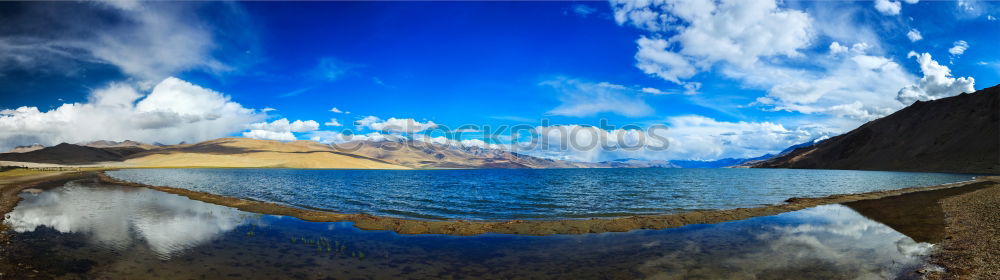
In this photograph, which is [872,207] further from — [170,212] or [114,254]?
[170,212]

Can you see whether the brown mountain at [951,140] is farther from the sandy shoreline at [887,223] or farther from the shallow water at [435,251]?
the shallow water at [435,251]

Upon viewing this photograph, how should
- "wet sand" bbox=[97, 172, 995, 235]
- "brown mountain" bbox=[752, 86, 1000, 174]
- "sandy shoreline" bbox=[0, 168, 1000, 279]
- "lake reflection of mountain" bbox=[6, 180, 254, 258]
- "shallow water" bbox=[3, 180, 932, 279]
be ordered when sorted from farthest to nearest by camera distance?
1. "brown mountain" bbox=[752, 86, 1000, 174]
2. "wet sand" bbox=[97, 172, 995, 235]
3. "lake reflection of mountain" bbox=[6, 180, 254, 258]
4. "sandy shoreline" bbox=[0, 168, 1000, 279]
5. "shallow water" bbox=[3, 180, 932, 279]

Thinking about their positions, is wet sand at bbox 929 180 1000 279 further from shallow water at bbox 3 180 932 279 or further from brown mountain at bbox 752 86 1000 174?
brown mountain at bbox 752 86 1000 174

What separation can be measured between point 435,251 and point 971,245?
23954 mm

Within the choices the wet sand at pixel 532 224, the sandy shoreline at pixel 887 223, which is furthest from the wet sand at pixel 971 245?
the wet sand at pixel 532 224

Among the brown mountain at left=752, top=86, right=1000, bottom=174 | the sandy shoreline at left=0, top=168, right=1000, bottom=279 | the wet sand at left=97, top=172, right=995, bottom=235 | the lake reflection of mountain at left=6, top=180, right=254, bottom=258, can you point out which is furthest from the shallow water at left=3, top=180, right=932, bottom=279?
the brown mountain at left=752, top=86, right=1000, bottom=174

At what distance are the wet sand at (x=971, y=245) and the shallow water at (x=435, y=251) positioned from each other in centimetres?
93

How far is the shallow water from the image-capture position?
49.7 feet

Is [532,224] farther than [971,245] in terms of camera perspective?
Yes

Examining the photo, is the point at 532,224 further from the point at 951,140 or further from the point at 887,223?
the point at 951,140

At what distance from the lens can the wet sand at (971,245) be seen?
1399cm

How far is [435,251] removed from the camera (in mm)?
19469

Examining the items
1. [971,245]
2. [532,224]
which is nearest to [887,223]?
[971,245]

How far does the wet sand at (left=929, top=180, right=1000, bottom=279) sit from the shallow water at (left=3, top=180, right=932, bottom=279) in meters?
0.93
